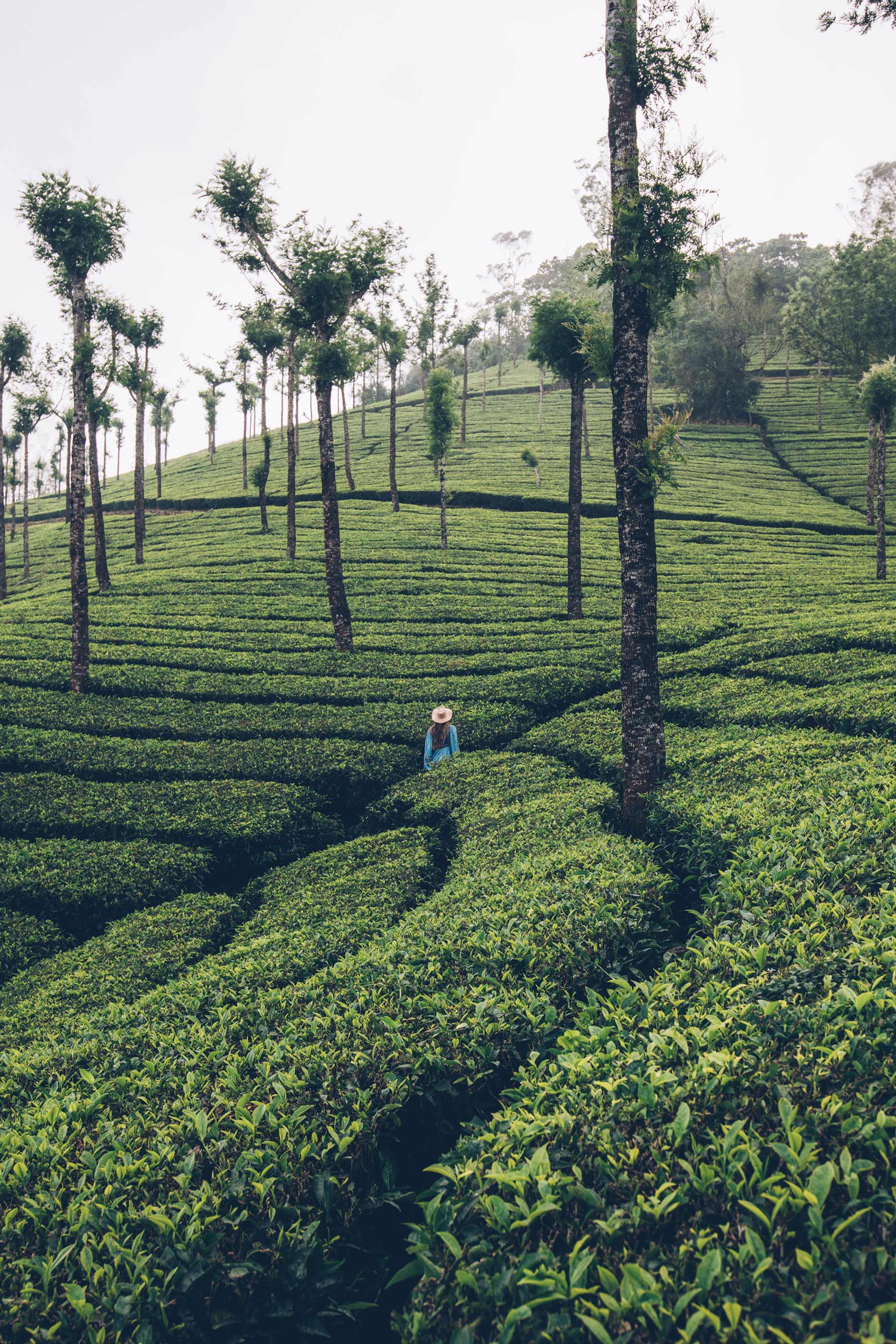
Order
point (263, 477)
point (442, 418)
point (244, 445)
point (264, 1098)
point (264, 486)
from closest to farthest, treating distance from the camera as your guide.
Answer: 1. point (264, 1098)
2. point (442, 418)
3. point (263, 477)
4. point (264, 486)
5. point (244, 445)

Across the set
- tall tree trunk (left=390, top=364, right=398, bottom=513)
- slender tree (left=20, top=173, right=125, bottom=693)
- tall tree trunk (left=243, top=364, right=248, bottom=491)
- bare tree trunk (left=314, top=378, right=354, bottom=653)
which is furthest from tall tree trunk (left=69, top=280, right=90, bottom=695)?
tall tree trunk (left=243, top=364, right=248, bottom=491)

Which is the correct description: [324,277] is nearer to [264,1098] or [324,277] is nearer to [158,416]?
[264,1098]

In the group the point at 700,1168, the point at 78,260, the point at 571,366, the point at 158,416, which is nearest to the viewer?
the point at 700,1168

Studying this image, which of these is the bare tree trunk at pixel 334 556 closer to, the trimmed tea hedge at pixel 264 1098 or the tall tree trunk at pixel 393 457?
the trimmed tea hedge at pixel 264 1098

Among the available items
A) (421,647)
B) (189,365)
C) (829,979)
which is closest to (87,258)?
(421,647)

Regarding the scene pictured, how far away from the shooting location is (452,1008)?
5.43m

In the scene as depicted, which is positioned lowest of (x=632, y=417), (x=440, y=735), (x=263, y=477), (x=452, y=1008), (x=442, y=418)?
(x=452, y=1008)

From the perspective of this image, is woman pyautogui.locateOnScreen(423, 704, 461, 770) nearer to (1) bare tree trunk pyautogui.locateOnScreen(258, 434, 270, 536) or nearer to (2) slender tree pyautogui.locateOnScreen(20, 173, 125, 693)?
(2) slender tree pyautogui.locateOnScreen(20, 173, 125, 693)

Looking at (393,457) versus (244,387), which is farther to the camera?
(244,387)

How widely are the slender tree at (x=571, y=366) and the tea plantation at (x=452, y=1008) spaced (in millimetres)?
5847

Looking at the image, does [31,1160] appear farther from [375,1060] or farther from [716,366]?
[716,366]

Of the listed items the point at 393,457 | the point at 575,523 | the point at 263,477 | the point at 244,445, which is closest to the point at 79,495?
the point at 575,523

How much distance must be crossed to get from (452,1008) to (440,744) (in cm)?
842

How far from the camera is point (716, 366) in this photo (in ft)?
222
